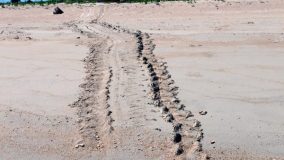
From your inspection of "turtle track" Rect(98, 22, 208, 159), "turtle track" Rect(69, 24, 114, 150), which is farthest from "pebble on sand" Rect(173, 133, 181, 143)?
"turtle track" Rect(69, 24, 114, 150)

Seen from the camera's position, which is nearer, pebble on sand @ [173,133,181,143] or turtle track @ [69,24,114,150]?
pebble on sand @ [173,133,181,143]

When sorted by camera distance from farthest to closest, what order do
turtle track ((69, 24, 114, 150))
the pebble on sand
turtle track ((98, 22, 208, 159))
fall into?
turtle track ((69, 24, 114, 150))
the pebble on sand
turtle track ((98, 22, 208, 159))

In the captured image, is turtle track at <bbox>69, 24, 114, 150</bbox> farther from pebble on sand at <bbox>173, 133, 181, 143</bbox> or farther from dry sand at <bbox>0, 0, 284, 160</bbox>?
pebble on sand at <bbox>173, 133, 181, 143</bbox>

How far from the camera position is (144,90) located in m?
7.52

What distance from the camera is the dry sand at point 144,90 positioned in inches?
236

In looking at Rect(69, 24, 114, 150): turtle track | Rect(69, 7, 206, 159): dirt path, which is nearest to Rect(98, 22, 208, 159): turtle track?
Rect(69, 7, 206, 159): dirt path

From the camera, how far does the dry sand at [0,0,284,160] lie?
236 inches

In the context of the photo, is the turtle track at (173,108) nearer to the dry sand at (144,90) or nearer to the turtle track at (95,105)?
the dry sand at (144,90)

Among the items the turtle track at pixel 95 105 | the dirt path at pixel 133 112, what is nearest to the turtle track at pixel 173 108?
the dirt path at pixel 133 112

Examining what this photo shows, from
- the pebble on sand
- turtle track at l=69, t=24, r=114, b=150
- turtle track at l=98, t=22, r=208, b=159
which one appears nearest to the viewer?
turtle track at l=98, t=22, r=208, b=159

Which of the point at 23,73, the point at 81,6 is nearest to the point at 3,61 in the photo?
the point at 23,73

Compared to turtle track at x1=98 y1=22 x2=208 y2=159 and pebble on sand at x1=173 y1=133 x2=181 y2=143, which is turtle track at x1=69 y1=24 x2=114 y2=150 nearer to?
turtle track at x1=98 y1=22 x2=208 y2=159

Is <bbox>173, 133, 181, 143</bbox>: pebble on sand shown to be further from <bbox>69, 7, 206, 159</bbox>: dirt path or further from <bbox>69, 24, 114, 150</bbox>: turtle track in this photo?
<bbox>69, 24, 114, 150</bbox>: turtle track

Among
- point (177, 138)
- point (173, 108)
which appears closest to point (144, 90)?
point (173, 108)
